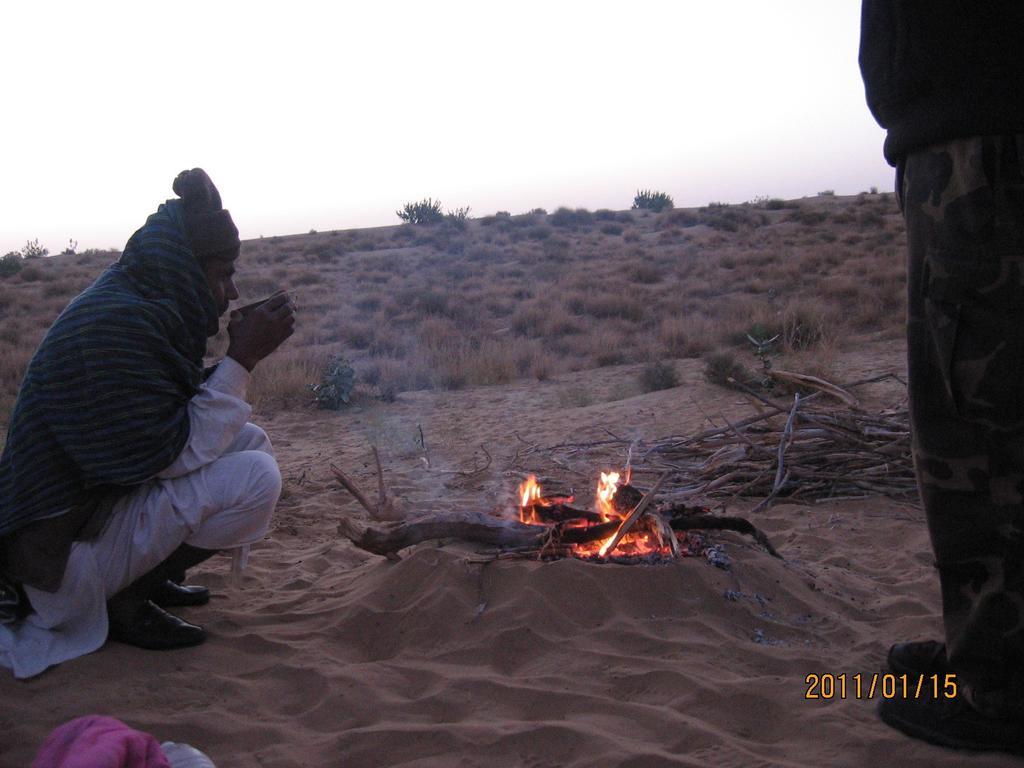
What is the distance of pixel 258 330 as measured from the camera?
309 centimetres

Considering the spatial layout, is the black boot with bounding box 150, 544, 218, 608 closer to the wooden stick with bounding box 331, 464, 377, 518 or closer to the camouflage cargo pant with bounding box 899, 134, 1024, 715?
the wooden stick with bounding box 331, 464, 377, 518

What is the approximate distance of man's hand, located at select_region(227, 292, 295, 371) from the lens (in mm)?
3076

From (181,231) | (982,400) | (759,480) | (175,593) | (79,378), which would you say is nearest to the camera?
(982,400)

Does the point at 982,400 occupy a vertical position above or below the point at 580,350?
above

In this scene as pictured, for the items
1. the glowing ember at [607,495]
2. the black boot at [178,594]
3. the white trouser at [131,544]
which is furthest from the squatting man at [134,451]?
the glowing ember at [607,495]

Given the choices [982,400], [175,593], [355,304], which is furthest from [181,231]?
[355,304]

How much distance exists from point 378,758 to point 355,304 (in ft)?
52.7

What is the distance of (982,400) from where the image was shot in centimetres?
210

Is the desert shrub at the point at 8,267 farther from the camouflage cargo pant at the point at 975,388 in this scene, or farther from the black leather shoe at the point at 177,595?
the camouflage cargo pant at the point at 975,388

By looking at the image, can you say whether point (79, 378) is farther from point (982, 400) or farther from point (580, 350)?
point (580, 350)

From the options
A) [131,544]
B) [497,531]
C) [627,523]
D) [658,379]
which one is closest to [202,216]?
[131,544]

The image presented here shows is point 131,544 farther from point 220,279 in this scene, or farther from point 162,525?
point 220,279

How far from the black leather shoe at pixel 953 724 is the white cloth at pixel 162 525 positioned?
2.20 metres

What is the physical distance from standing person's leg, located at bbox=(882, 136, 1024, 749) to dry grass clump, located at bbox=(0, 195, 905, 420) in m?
6.23
